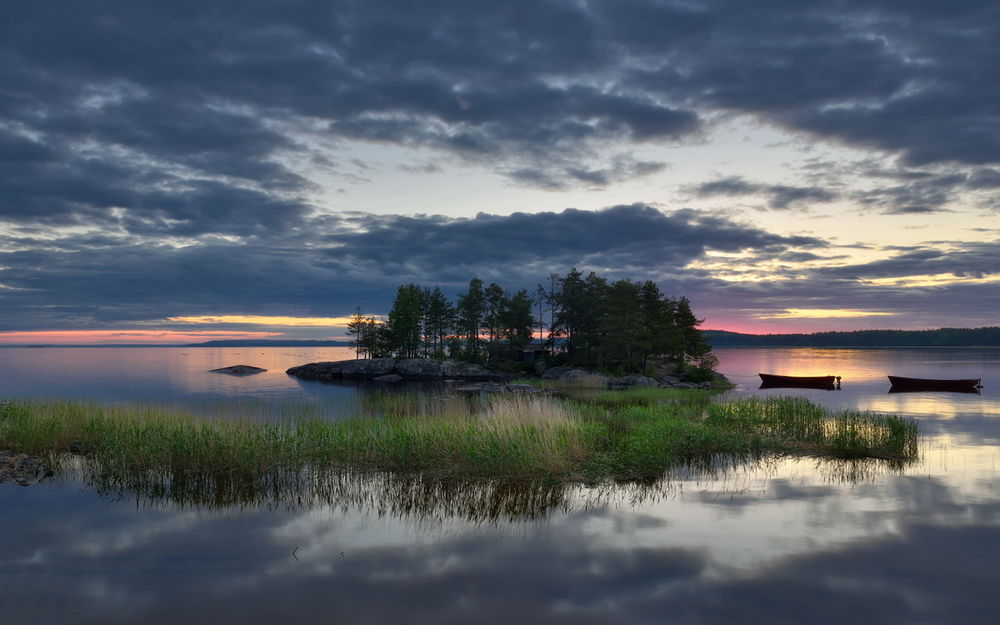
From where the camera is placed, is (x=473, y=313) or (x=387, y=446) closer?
(x=387, y=446)

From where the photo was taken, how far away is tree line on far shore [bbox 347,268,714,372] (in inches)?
3374

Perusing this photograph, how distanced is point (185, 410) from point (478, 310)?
308 feet

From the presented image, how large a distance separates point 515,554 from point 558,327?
92.7 meters

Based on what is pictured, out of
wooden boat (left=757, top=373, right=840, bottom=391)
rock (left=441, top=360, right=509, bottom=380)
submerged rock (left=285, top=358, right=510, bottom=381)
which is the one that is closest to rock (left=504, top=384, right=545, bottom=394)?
submerged rock (left=285, top=358, right=510, bottom=381)

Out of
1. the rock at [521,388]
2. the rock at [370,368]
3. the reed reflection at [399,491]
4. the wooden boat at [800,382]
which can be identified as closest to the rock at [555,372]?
the rock at [521,388]

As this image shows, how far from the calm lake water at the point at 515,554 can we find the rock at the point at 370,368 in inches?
3764

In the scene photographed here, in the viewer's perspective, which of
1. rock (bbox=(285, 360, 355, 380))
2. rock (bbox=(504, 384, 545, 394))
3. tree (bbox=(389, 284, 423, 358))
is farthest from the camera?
tree (bbox=(389, 284, 423, 358))

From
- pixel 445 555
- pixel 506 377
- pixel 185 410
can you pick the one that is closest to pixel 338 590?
pixel 445 555

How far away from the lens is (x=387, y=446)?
19.4 metres

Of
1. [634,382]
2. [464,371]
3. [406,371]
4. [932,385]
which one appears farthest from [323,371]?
[932,385]

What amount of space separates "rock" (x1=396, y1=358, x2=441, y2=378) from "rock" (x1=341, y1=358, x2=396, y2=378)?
10.4ft

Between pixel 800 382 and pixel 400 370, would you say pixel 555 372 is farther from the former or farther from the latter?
pixel 800 382

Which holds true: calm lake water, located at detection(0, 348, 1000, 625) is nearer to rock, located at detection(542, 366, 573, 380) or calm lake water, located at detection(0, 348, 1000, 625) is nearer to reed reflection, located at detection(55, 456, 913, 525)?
reed reflection, located at detection(55, 456, 913, 525)

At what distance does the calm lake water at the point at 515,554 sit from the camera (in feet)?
32.8
